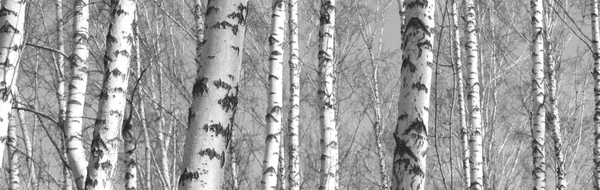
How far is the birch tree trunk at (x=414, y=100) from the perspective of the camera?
3.34 meters

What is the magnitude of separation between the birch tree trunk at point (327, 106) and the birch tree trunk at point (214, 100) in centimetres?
449

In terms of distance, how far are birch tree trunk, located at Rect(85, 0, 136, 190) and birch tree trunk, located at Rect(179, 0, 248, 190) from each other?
1714mm

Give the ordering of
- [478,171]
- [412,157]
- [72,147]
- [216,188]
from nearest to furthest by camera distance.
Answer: [216,188] < [412,157] < [72,147] < [478,171]

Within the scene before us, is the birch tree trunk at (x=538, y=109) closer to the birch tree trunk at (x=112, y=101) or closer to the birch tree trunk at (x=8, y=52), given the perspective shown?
the birch tree trunk at (x=112, y=101)

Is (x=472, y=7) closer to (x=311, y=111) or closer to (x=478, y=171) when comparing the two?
(x=478, y=171)

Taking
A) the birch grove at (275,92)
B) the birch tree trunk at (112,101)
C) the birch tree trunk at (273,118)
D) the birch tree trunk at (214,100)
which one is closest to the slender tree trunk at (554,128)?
the birch grove at (275,92)

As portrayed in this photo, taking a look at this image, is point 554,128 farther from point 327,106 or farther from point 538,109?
point 327,106

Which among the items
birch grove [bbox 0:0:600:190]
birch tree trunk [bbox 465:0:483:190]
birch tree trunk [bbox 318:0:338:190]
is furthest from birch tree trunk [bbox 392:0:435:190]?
birch tree trunk [bbox 465:0:483:190]

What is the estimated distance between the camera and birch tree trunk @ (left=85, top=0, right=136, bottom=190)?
4.54 meters

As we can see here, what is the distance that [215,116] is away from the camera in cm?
295

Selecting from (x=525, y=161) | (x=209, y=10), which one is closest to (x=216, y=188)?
(x=209, y=10)

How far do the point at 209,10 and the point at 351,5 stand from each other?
11.6m

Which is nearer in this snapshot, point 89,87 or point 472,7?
point 472,7

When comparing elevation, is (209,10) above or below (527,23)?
below
